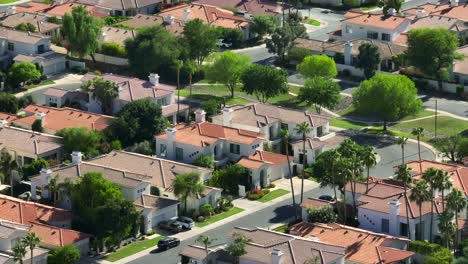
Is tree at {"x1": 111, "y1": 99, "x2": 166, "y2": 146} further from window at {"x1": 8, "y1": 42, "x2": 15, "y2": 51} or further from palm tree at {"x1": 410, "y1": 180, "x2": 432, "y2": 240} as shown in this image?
palm tree at {"x1": 410, "y1": 180, "x2": 432, "y2": 240}

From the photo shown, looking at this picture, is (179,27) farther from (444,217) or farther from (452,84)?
(444,217)

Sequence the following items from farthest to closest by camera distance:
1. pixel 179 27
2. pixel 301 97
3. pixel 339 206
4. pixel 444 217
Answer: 1. pixel 179 27
2. pixel 301 97
3. pixel 339 206
4. pixel 444 217

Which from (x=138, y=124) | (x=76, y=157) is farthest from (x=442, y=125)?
(x=76, y=157)

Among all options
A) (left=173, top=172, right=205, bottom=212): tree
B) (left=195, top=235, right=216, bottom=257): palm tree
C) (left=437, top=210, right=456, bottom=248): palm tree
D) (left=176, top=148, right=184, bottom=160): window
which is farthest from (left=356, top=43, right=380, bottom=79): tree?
(left=195, top=235, right=216, bottom=257): palm tree

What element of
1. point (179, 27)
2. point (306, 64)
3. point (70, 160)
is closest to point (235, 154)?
point (70, 160)

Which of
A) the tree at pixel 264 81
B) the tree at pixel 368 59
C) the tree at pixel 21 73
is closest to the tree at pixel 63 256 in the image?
the tree at pixel 264 81

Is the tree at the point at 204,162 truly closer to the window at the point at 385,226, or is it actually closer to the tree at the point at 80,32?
the window at the point at 385,226
